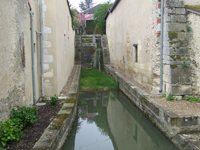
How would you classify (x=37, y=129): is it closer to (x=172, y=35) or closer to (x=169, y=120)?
(x=169, y=120)

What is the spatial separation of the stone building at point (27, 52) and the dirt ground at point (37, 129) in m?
0.43

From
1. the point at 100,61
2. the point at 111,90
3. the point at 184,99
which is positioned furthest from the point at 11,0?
the point at 100,61

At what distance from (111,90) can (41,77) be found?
4.59 m

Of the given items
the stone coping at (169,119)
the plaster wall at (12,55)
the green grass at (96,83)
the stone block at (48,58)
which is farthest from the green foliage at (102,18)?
the plaster wall at (12,55)

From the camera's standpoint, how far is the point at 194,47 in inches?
209

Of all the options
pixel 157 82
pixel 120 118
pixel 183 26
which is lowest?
pixel 120 118

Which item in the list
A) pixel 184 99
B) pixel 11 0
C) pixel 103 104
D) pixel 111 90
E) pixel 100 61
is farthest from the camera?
pixel 100 61

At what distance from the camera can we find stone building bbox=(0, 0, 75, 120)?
126 inches

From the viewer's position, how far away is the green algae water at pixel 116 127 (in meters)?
4.24

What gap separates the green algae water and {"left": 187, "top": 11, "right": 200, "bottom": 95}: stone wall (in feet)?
5.69

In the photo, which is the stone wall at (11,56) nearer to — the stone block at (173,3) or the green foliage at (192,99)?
the stone block at (173,3)

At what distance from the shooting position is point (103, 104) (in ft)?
24.8

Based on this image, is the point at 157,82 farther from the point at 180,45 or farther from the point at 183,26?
the point at 183,26

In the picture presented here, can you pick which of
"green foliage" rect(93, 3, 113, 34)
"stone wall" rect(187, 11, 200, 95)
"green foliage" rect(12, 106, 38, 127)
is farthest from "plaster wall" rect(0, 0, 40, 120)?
"green foliage" rect(93, 3, 113, 34)
